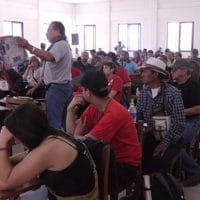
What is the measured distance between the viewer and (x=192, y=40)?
14.2 meters

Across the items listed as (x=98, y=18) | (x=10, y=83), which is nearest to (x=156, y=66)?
(x=10, y=83)

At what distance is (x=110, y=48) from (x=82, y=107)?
13.5 m

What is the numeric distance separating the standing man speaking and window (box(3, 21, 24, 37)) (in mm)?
10243

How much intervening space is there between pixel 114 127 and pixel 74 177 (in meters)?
0.62

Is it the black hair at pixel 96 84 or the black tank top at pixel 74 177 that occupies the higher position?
the black hair at pixel 96 84

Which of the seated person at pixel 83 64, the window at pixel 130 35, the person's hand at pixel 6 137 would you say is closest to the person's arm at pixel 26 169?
the person's hand at pixel 6 137

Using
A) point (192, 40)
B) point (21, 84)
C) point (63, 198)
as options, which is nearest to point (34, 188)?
point (63, 198)


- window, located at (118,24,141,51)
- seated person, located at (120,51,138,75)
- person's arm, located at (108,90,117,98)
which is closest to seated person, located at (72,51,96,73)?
seated person, located at (120,51,138,75)

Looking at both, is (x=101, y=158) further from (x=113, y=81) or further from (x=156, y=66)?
(x=113, y=81)

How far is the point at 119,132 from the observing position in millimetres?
2256

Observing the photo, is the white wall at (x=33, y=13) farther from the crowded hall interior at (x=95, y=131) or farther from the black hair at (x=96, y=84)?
the black hair at (x=96, y=84)

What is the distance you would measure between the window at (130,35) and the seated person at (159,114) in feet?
41.3

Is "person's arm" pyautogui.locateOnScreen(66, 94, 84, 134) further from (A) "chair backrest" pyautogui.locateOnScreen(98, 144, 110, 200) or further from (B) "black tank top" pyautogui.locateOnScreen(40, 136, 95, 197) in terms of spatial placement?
(B) "black tank top" pyautogui.locateOnScreen(40, 136, 95, 197)

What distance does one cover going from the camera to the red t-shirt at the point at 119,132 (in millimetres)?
2174
